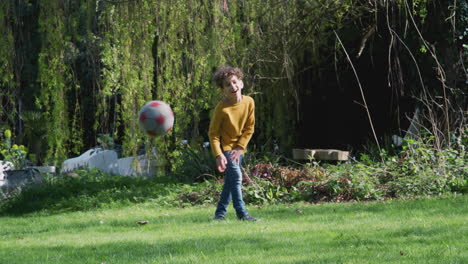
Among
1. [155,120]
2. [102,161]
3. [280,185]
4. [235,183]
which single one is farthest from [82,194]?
[102,161]

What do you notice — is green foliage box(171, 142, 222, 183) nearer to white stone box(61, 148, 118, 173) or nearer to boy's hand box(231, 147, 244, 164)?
white stone box(61, 148, 118, 173)

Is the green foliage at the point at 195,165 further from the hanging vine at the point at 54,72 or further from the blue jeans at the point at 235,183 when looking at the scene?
the blue jeans at the point at 235,183

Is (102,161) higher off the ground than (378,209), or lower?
lower

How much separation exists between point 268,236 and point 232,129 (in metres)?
1.45

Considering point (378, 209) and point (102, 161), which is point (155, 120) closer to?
point (378, 209)

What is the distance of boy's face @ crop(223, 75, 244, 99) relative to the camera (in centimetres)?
590

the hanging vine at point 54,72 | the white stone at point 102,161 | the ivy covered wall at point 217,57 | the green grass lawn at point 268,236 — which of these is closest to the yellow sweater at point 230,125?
the green grass lawn at point 268,236

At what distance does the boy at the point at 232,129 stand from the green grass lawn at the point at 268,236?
29 cm

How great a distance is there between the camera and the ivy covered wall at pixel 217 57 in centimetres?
817

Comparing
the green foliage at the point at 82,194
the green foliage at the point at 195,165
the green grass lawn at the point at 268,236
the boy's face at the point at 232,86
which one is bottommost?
the green foliage at the point at 82,194

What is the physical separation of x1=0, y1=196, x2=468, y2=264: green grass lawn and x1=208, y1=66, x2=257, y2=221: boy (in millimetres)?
292

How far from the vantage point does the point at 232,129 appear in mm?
5965

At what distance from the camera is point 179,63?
28.9 ft

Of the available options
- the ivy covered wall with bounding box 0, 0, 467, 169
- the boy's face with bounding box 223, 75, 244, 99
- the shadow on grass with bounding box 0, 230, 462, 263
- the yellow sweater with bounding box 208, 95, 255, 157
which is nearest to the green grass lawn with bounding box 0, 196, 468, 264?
the shadow on grass with bounding box 0, 230, 462, 263
